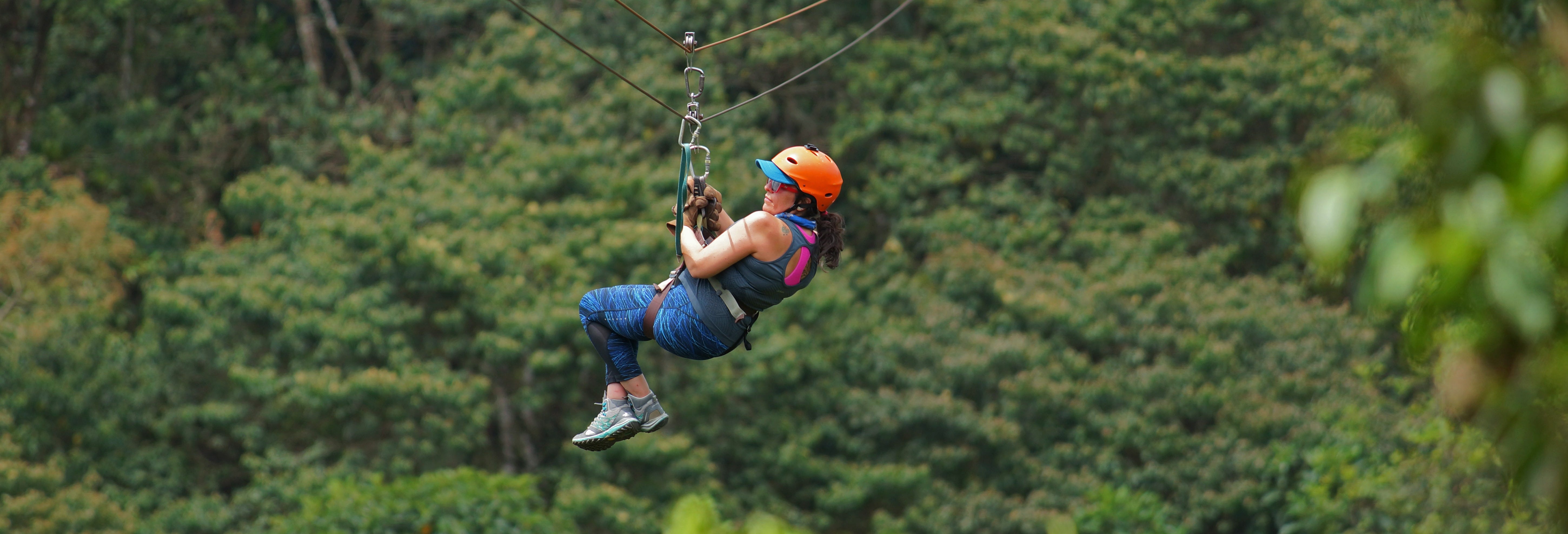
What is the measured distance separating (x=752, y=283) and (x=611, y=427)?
695mm

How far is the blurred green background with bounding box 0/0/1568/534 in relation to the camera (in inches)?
465

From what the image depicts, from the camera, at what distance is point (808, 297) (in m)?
12.9

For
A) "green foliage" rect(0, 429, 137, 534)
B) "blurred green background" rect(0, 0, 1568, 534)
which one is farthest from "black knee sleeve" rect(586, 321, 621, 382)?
"green foliage" rect(0, 429, 137, 534)

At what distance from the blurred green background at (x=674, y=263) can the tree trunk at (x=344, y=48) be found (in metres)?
0.09

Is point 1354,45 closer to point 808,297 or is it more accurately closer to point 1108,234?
point 1108,234

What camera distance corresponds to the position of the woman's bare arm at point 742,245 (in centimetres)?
447

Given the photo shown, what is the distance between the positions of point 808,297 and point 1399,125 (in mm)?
10907

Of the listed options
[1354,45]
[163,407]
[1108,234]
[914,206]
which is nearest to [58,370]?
[163,407]

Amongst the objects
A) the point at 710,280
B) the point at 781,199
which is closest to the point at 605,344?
the point at 710,280

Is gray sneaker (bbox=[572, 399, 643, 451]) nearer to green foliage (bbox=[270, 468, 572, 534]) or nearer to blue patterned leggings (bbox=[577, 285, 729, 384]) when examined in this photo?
blue patterned leggings (bbox=[577, 285, 729, 384])

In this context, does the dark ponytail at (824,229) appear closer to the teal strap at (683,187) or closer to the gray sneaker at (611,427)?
the teal strap at (683,187)

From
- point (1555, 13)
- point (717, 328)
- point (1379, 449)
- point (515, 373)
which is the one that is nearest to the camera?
point (1555, 13)

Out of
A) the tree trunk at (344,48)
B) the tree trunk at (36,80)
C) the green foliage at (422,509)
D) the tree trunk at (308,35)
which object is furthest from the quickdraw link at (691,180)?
the tree trunk at (36,80)

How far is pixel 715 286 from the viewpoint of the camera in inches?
184
